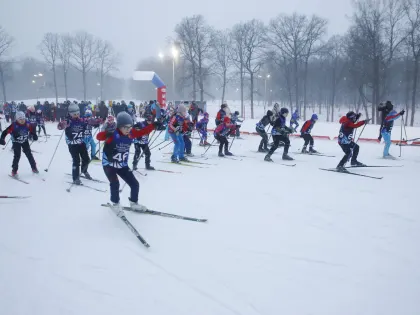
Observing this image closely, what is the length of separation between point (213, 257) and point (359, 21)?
Result: 28.1 m

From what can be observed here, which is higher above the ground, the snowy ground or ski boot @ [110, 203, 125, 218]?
ski boot @ [110, 203, 125, 218]

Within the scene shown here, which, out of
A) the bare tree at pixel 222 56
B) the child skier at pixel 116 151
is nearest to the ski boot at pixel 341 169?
the child skier at pixel 116 151

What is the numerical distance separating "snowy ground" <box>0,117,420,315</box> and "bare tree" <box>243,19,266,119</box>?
27.2m

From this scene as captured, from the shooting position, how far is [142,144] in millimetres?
8188

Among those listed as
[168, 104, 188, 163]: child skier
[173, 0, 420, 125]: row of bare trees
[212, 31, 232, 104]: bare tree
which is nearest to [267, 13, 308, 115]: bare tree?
[173, 0, 420, 125]: row of bare trees

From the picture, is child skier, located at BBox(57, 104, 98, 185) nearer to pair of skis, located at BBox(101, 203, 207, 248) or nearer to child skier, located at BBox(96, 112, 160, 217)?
pair of skis, located at BBox(101, 203, 207, 248)

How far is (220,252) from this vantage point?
12.2 feet

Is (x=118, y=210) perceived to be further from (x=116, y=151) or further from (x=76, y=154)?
(x=76, y=154)

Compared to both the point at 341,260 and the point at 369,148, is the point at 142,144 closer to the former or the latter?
the point at 341,260

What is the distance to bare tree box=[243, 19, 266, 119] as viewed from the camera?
1260 inches

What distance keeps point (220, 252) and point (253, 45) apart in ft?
104

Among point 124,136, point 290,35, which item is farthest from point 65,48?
point 124,136

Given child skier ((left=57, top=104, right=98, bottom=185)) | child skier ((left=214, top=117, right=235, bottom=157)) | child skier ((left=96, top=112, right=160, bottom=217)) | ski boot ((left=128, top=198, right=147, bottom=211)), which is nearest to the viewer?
child skier ((left=96, top=112, right=160, bottom=217))

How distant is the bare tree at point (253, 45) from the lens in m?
32.0
